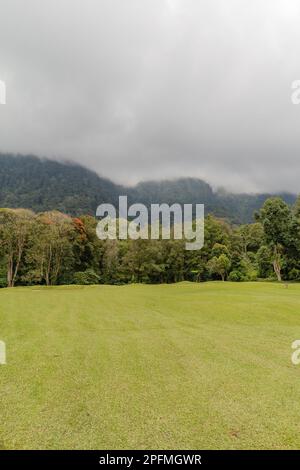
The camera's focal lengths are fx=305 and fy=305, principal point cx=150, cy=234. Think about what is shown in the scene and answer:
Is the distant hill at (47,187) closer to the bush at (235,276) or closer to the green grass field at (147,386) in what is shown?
the bush at (235,276)

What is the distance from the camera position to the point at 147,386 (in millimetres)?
6500

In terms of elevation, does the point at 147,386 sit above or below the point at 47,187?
below

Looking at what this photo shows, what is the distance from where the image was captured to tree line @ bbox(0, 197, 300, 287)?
41.2 metres

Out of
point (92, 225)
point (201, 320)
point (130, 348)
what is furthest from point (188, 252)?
point (130, 348)

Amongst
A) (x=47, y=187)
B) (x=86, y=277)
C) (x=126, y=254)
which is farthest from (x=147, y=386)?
(x=47, y=187)

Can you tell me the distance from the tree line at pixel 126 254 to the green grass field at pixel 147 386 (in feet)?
99.2

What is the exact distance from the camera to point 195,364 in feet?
25.6

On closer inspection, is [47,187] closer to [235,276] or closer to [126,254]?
[126,254]

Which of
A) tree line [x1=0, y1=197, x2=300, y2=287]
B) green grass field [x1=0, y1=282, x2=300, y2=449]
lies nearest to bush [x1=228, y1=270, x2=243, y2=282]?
tree line [x1=0, y1=197, x2=300, y2=287]

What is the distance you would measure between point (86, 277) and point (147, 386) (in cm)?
4214

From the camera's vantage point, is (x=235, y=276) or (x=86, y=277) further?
(x=235, y=276)

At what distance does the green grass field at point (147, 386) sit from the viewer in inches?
188
